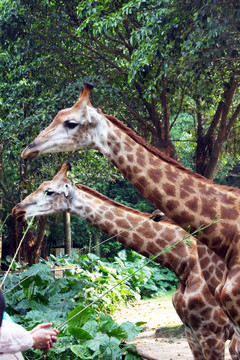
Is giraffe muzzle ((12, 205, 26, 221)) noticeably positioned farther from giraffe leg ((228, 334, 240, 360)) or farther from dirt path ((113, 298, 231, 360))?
giraffe leg ((228, 334, 240, 360))

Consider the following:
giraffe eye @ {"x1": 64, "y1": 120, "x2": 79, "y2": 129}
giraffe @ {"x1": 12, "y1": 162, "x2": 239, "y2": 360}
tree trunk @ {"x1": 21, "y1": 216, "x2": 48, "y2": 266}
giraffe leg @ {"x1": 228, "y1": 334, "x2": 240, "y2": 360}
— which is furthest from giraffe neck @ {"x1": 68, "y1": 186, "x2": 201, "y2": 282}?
tree trunk @ {"x1": 21, "y1": 216, "x2": 48, "y2": 266}

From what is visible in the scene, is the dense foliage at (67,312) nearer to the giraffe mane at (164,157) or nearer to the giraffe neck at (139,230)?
the giraffe neck at (139,230)

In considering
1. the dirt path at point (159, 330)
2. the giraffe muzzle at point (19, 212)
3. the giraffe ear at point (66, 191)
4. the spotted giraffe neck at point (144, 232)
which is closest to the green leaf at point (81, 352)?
the dirt path at point (159, 330)

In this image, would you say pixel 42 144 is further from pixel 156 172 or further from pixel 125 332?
pixel 125 332

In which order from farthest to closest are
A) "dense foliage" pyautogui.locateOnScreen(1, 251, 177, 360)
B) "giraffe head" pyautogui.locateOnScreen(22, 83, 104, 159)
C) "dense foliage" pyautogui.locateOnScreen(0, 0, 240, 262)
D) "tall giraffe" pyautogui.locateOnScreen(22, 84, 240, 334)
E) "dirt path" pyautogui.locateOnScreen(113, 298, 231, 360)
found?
"dense foliage" pyautogui.locateOnScreen(0, 0, 240, 262), "dirt path" pyautogui.locateOnScreen(113, 298, 231, 360), "dense foliage" pyautogui.locateOnScreen(1, 251, 177, 360), "giraffe head" pyautogui.locateOnScreen(22, 83, 104, 159), "tall giraffe" pyautogui.locateOnScreen(22, 84, 240, 334)

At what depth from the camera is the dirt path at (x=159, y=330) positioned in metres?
8.45

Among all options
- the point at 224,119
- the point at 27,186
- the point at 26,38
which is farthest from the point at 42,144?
Result: the point at 27,186

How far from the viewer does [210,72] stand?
8758mm

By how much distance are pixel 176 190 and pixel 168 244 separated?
1755mm

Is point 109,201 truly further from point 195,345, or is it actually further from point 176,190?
point 176,190

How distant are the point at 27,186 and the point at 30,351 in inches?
323

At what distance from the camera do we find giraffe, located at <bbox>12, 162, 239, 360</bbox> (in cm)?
544

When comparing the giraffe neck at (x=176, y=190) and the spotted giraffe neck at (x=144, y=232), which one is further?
the spotted giraffe neck at (x=144, y=232)

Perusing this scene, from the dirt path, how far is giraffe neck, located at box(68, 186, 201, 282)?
1.04 meters
